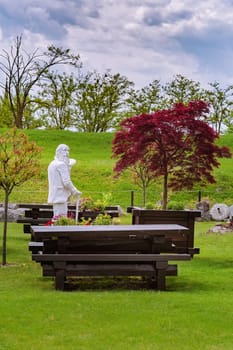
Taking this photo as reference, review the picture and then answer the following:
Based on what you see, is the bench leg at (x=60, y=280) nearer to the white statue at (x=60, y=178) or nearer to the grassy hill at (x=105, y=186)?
the white statue at (x=60, y=178)

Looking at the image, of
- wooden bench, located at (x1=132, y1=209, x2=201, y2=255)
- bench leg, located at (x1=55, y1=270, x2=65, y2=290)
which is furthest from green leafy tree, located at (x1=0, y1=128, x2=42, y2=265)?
bench leg, located at (x1=55, y1=270, x2=65, y2=290)

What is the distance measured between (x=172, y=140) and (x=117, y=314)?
9216 millimetres

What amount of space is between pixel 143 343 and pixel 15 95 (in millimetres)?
50127

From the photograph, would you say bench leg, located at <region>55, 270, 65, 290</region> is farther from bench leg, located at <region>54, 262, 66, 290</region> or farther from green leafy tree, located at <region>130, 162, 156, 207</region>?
green leafy tree, located at <region>130, 162, 156, 207</region>

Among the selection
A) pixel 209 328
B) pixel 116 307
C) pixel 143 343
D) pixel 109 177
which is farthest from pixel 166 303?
pixel 109 177

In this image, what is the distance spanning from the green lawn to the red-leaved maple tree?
5899 millimetres

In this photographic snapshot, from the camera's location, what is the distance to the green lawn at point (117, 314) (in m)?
6.32

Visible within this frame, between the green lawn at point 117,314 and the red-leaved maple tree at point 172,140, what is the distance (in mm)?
5899

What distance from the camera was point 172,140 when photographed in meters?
16.2

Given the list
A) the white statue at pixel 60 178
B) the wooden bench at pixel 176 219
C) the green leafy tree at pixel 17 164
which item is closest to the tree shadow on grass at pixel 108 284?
the green leafy tree at pixel 17 164

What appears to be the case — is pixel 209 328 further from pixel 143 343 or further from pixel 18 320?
pixel 18 320

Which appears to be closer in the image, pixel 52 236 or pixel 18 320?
pixel 18 320

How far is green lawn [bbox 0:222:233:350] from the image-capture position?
20.7ft

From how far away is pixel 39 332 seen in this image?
6625mm
